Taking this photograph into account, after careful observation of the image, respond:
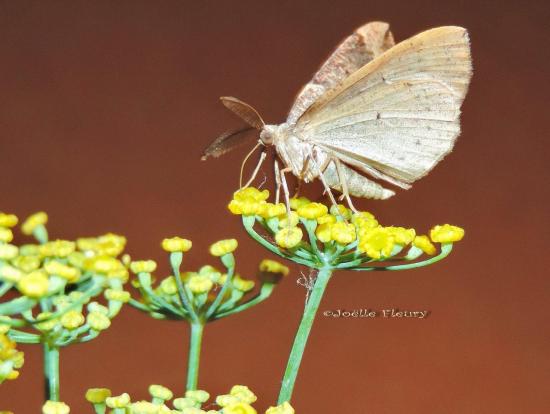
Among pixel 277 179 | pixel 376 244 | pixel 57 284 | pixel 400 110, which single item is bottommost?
pixel 57 284

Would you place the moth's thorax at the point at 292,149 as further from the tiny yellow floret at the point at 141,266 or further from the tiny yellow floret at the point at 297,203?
the tiny yellow floret at the point at 141,266

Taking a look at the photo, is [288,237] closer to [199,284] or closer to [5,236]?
[199,284]

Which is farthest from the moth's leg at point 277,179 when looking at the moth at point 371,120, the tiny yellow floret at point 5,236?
the tiny yellow floret at point 5,236

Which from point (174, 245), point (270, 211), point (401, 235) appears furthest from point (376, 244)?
point (174, 245)

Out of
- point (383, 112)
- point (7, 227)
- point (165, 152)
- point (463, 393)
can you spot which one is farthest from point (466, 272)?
point (7, 227)

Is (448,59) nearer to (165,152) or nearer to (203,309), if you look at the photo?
(203,309)
